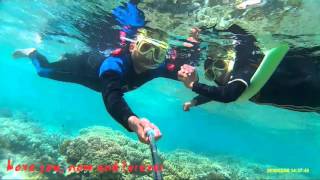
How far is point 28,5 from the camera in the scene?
17828 mm

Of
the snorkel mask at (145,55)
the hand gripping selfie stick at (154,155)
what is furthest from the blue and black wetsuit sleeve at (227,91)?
the hand gripping selfie stick at (154,155)

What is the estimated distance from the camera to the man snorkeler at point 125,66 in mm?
4500

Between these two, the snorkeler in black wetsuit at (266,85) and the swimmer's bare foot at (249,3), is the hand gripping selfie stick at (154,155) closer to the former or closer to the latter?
the snorkeler in black wetsuit at (266,85)

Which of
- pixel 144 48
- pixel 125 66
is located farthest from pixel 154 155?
pixel 144 48

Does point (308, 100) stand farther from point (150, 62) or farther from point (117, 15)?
point (117, 15)

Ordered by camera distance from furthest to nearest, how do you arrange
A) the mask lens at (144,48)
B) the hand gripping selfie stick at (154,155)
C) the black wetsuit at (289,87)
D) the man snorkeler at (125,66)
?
1. the mask lens at (144,48)
2. the black wetsuit at (289,87)
3. the man snorkeler at (125,66)
4. the hand gripping selfie stick at (154,155)

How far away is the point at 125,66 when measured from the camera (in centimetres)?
636

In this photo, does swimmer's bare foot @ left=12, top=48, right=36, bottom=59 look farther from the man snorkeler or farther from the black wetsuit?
the black wetsuit

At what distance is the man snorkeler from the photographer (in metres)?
4.50

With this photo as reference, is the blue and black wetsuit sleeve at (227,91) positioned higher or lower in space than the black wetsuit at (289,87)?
lower

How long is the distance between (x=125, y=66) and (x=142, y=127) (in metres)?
2.83


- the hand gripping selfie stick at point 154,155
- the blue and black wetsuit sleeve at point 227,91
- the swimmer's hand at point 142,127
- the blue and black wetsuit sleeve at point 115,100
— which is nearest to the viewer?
the hand gripping selfie stick at point 154,155

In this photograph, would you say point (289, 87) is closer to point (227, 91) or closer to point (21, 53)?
point (227, 91)

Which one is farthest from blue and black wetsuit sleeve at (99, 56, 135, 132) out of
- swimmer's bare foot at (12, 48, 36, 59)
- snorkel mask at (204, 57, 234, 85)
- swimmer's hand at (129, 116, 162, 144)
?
swimmer's bare foot at (12, 48, 36, 59)
